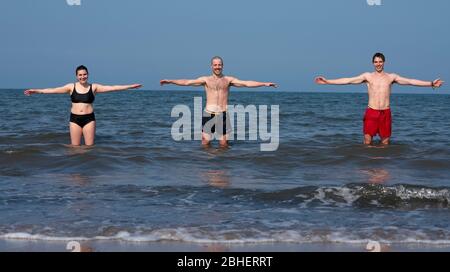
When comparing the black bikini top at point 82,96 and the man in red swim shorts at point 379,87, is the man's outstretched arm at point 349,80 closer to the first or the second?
the man in red swim shorts at point 379,87

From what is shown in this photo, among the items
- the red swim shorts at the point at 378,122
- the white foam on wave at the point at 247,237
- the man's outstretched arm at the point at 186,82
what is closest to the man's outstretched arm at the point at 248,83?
the man's outstretched arm at the point at 186,82

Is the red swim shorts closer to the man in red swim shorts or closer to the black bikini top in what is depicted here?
the man in red swim shorts

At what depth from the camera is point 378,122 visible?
502 inches

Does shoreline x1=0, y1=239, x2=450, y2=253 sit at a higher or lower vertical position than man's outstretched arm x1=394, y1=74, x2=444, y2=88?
lower

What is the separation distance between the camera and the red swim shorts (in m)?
12.6

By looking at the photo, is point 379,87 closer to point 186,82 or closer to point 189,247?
point 186,82

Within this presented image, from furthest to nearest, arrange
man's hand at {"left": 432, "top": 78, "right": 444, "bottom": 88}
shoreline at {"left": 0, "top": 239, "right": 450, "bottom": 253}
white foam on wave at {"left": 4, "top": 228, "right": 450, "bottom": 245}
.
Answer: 1. man's hand at {"left": 432, "top": 78, "right": 444, "bottom": 88}
2. white foam on wave at {"left": 4, "top": 228, "right": 450, "bottom": 245}
3. shoreline at {"left": 0, "top": 239, "right": 450, "bottom": 253}

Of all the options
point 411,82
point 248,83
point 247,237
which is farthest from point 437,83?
point 247,237

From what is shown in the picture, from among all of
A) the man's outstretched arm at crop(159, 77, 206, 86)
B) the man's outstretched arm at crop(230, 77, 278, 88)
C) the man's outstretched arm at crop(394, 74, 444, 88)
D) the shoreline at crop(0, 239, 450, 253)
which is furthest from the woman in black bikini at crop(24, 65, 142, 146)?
the shoreline at crop(0, 239, 450, 253)

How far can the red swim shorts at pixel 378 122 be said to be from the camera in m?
12.6

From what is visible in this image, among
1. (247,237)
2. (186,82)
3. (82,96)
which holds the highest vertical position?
(186,82)

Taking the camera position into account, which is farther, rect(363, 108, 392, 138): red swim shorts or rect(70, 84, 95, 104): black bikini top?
rect(363, 108, 392, 138): red swim shorts

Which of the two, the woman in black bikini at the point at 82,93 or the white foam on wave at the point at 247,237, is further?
the woman in black bikini at the point at 82,93

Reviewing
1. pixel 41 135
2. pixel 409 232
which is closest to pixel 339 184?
pixel 409 232
